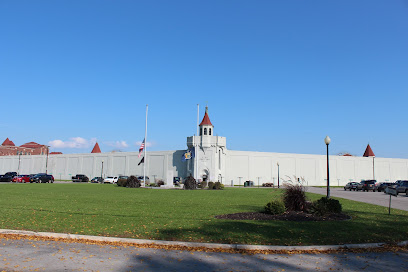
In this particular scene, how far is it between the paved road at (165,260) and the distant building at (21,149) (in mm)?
123638

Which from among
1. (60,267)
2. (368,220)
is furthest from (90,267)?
Result: (368,220)

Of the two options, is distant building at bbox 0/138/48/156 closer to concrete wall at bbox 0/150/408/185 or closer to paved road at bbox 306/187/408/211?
concrete wall at bbox 0/150/408/185

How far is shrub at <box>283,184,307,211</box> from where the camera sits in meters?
15.4

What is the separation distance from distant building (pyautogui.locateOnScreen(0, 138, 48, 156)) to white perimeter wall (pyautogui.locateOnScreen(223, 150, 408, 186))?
77857mm

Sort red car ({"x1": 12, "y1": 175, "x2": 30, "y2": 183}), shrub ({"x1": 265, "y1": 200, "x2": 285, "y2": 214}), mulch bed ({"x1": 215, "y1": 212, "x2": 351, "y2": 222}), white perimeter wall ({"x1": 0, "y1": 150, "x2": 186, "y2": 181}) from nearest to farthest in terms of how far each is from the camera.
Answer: mulch bed ({"x1": 215, "y1": 212, "x2": 351, "y2": 222}) < shrub ({"x1": 265, "y1": 200, "x2": 285, "y2": 214}) < red car ({"x1": 12, "y1": 175, "x2": 30, "y2": 183}) < white perimeter wall ({"x1": 0, "y1": 150, "x2": 186, "y2": 181})

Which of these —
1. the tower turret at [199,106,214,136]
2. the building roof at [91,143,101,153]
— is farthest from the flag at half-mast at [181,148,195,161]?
the building roof at [91,143,101,153]

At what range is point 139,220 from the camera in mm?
12828

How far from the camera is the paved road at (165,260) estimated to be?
6922 mm

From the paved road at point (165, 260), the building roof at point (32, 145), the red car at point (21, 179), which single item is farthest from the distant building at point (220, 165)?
the paved road at point (165, 260)

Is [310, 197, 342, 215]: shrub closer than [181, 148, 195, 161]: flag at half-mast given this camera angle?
Yes

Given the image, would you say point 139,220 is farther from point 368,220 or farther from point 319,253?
point 368,220

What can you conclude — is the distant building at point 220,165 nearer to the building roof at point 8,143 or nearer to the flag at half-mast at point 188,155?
the flag at half-mast at point 188,155

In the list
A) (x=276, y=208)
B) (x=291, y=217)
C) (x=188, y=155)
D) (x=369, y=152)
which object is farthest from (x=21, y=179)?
(x=369, y=152)

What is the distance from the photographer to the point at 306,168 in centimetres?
8050
